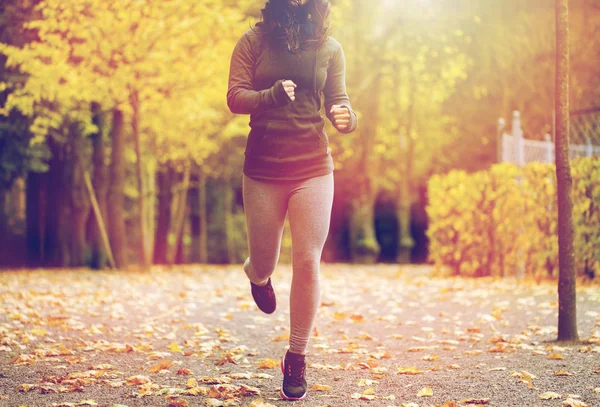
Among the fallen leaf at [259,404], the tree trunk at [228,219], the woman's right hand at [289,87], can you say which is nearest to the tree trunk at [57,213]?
the tree trunk at [228,219]

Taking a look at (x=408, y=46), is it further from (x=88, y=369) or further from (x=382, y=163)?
(x=88, y=369)

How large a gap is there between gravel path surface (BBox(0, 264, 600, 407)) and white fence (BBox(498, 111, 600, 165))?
330cm

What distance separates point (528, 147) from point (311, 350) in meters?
8.59

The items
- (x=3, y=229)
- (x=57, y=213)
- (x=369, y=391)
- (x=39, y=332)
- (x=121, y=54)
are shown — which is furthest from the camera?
(x=3, y=229)

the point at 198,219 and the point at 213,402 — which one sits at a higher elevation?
the point at 198,219

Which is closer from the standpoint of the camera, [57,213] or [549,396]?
[549,396]

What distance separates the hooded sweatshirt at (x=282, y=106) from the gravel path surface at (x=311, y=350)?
128cm

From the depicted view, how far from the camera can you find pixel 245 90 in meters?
4.30

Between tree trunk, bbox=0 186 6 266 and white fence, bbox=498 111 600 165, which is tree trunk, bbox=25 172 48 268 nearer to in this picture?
tree trunk, bbox=0 186 6 266

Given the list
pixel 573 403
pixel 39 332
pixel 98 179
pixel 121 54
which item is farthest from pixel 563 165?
pixel 98 179

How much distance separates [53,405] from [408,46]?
1898cm

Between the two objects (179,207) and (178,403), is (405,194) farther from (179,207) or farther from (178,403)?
(178,403)

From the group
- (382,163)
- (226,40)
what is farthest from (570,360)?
(382,163)

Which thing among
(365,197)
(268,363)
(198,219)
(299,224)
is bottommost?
(268,363)
